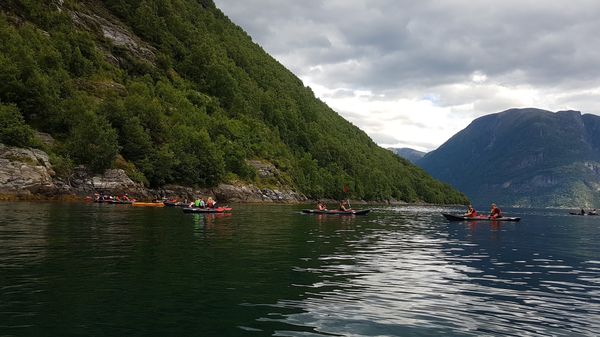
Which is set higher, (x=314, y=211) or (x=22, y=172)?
(x=22, y=172)

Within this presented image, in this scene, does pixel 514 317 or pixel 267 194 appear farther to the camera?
pixel 267 194

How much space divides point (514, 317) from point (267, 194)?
10880 centimetres

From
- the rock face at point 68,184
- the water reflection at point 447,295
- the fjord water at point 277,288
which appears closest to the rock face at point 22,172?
the rock face at point 68,184

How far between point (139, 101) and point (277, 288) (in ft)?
335

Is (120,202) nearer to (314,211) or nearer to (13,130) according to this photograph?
(13,130)

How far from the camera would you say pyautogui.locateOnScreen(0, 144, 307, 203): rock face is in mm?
72688

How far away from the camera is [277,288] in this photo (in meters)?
17.8

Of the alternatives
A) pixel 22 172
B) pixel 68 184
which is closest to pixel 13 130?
pixel 22 172

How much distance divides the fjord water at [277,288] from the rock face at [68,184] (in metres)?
46.5

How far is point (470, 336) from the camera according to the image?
1264cm

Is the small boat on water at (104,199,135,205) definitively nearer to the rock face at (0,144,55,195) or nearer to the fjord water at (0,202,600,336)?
the rock face at (0,144,55,195)

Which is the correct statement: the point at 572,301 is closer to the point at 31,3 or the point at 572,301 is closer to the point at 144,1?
the point at 31,3

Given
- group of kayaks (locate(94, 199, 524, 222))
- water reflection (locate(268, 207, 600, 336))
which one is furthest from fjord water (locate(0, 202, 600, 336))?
group of kayaks (locate(94, 199, 524, 222))

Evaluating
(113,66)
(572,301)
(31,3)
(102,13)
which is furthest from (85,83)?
(572,301)
